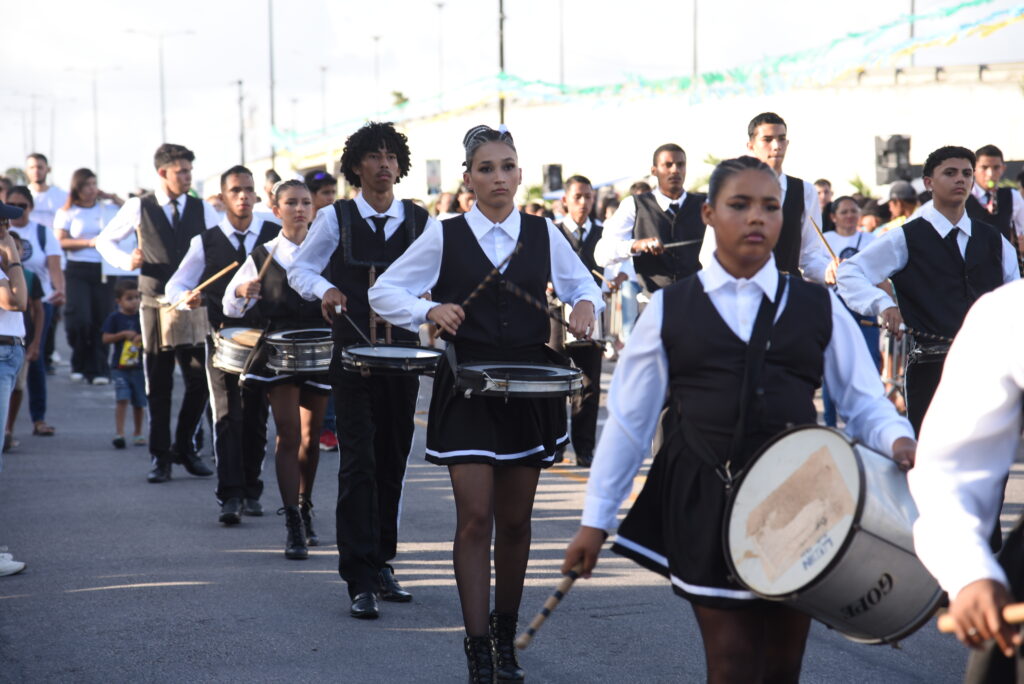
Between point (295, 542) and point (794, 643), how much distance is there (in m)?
4.30

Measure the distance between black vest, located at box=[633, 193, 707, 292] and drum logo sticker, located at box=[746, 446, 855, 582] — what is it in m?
6.44

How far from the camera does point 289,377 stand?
299 inches

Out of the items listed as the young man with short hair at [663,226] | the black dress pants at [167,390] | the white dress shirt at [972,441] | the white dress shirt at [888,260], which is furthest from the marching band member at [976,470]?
Result: the black dress pants at [167,390]

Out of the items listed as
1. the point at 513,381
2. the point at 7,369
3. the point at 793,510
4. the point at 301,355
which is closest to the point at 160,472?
the point at 7,369

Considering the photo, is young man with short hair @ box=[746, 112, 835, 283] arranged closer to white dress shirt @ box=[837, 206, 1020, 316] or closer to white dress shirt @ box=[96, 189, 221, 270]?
white dress shirt @ box=[837, 206, 1020, 316]

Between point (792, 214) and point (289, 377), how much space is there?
116 inches

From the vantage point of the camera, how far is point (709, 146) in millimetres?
43062

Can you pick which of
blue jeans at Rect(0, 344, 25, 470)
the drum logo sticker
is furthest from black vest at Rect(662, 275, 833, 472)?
blue jeans at Rect(0, 344, 25, 470)

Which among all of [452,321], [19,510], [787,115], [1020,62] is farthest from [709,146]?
[452,321]

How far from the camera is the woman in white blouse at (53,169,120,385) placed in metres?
Result: 14.8

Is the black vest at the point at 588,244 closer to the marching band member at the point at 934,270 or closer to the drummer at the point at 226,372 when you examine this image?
the drummer at the point at 226,372

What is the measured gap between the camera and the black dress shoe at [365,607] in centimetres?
623

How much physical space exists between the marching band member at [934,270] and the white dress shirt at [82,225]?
1034cm

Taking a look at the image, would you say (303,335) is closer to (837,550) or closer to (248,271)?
(248,271)
